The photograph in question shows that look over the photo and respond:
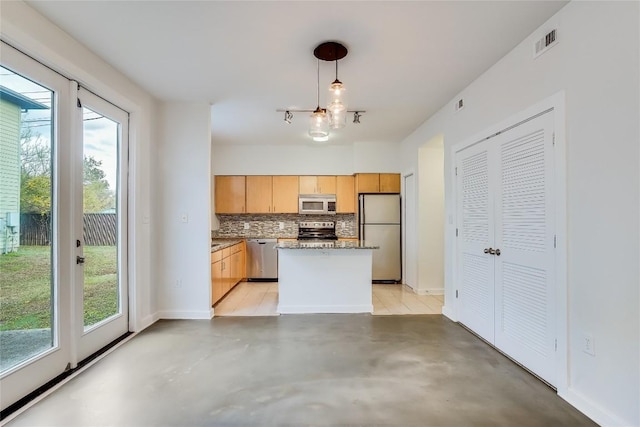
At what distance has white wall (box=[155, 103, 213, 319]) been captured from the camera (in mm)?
3578

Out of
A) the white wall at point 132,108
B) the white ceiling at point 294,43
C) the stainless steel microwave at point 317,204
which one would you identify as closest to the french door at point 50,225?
the white wall at point 132,108

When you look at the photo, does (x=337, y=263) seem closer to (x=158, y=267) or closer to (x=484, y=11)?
(x=158, y=267)

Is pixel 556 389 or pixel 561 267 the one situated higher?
pixel 561 267

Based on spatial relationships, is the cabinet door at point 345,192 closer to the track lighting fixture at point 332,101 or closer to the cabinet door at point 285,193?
the cabinet door at point 285,193

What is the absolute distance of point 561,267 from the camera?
1.98 metres

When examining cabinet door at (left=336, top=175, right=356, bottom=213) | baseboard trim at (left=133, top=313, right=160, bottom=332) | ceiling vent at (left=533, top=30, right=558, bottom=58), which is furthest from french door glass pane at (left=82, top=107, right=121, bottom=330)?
cabinet door at (left=336, top=175, right=356, bottom=213)

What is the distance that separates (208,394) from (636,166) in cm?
284

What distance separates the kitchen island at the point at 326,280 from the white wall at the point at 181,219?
0.98m

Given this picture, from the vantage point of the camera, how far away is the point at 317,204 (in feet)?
19.4

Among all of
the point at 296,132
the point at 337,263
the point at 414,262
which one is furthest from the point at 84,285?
the point at 414,262

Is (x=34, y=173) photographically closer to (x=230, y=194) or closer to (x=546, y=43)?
(x=546, y=43)

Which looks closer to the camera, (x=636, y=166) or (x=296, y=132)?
(x=636, y=166)

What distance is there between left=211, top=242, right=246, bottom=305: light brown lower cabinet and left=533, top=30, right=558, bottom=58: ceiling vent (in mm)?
3864

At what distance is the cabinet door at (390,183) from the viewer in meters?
5.55
